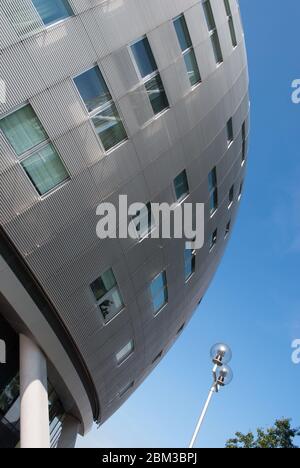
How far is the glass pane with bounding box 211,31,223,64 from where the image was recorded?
1713cm

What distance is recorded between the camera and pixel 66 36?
468 inches

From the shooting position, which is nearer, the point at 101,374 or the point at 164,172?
the point at 164,172

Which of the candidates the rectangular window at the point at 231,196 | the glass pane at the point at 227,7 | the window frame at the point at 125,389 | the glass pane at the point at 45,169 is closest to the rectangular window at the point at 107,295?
the glass pane at the point at 45,169

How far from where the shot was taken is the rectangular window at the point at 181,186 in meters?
15.8

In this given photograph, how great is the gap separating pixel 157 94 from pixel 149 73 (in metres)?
0.73

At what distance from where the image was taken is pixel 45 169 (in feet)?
38.9

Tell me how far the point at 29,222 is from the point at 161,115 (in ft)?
19.7

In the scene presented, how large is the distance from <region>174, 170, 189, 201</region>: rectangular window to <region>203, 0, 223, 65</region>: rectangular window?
546cm

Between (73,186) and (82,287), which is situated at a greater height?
(73,186)

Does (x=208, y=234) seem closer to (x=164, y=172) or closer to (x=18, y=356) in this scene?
(x=164, y=172)

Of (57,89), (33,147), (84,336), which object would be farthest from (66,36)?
(84,336)

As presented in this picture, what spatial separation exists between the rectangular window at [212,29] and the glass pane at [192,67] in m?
1.99

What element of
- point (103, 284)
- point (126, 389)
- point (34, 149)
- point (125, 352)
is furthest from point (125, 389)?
point (34, 149)

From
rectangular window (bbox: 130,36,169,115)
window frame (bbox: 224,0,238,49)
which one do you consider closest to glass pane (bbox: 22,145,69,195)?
rectangular window (bbox: 130,36,169,115)
